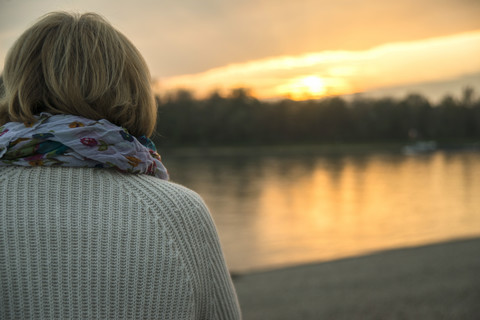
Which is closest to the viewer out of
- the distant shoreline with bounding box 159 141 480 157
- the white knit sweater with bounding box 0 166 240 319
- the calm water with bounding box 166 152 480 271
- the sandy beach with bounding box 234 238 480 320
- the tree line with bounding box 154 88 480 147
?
the white knit sweater with bounding box 0 166 240 319

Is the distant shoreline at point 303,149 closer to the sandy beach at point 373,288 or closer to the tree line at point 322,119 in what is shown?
the tree line at point 322,119

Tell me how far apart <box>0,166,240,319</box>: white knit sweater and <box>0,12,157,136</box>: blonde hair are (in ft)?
0.48

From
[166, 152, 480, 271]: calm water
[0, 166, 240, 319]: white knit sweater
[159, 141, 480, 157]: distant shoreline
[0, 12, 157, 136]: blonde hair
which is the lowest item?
[159, 141, 480, 157]: distant shoreline

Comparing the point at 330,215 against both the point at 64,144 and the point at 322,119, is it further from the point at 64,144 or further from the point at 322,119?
the point at 322,119

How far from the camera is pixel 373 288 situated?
559 centimetres

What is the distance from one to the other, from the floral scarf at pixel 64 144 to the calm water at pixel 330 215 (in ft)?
23.3

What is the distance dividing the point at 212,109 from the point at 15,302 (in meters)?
71.2

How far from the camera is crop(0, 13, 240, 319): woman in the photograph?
3.36 feet

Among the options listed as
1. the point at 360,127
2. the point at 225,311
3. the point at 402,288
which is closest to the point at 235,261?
the point at 402,288

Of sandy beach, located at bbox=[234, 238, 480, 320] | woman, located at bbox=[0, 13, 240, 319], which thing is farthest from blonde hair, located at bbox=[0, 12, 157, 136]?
sandy beach, located at bbox=[234, 238, 480, 320]

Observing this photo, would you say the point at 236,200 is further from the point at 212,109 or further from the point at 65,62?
the point at 212,109

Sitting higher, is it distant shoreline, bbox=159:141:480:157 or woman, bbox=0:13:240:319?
woman, bbox=0:13:240:319

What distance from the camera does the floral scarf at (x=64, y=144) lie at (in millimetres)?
1038

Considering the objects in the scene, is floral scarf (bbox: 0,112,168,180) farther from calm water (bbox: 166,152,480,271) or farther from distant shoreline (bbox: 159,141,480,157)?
distant shoreline (bbox: 159,141,480,157)
